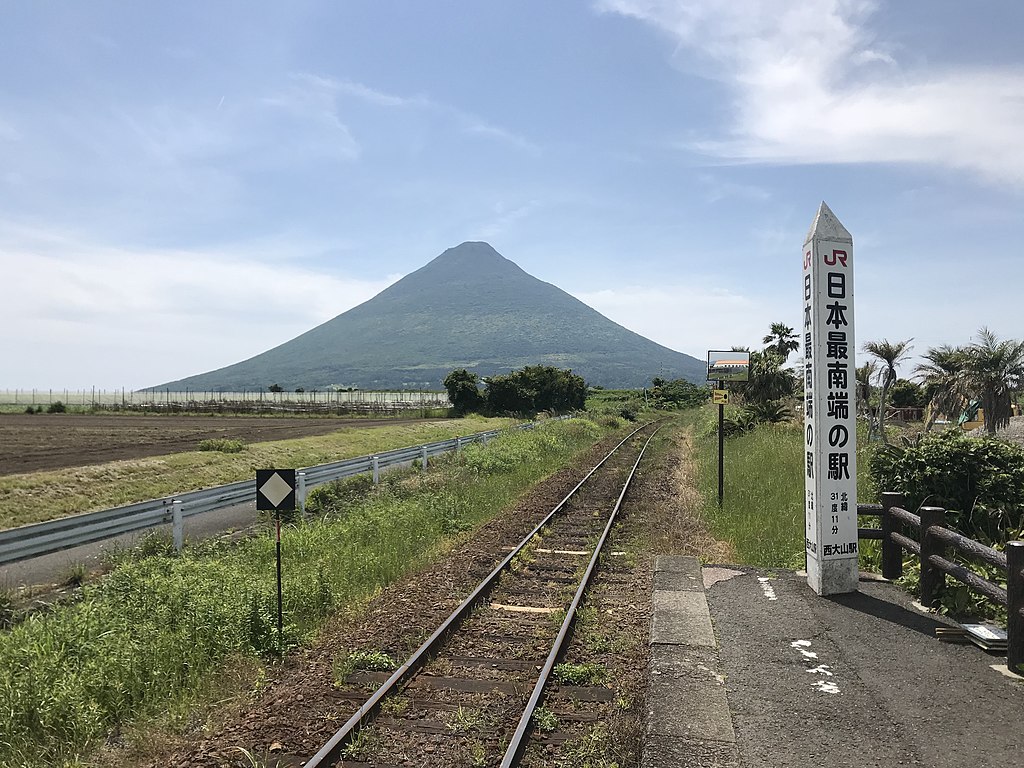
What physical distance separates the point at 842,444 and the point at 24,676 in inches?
293

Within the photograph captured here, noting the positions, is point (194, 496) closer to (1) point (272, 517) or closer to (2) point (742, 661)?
(1) point (272, 517)

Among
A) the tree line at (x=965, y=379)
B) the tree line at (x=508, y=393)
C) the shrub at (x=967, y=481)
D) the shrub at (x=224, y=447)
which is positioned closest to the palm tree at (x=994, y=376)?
the tree line at (x=965, y=379)

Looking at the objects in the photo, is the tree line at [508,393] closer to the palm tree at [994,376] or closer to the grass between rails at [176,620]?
the palm tree at [994,376]

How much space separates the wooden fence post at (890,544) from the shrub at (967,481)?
115 cm

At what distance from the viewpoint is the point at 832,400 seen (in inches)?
257

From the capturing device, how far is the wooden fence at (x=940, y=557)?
4625 millimetres

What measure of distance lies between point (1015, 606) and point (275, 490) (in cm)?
631

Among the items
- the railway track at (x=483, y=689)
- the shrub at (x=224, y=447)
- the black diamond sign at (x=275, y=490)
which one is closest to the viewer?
the railway track at (x=483, y=689)

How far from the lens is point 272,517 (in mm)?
12250

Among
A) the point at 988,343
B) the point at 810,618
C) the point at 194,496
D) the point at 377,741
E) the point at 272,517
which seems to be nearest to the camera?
the point at 377,741

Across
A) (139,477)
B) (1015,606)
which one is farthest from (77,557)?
(1015,606)

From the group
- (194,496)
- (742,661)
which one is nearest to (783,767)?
(742,661)

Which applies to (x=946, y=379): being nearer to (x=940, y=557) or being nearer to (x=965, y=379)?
(x=965, y=379)

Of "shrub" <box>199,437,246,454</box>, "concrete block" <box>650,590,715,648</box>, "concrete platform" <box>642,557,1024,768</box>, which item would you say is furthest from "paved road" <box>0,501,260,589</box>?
"shrub" <box>199,437,246,454</box>
